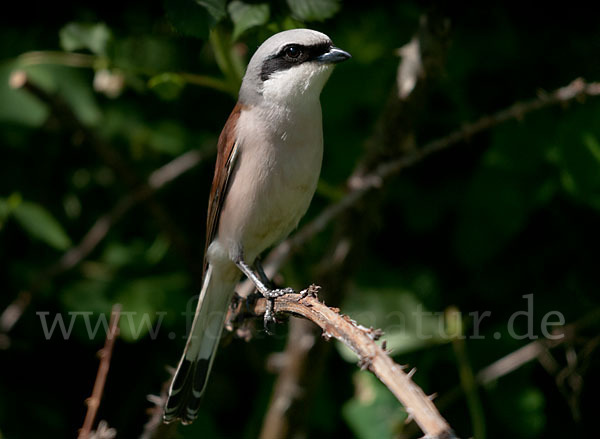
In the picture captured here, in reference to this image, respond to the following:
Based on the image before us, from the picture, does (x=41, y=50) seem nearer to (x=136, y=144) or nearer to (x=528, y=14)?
(x=136, y=144)

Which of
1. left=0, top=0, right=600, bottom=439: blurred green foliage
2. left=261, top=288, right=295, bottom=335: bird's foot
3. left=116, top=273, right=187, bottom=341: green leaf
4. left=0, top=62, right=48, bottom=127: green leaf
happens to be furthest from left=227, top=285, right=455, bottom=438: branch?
left=0, top=62, right=48, bottom=127: green leaf

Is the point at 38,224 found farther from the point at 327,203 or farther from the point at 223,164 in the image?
the point at 327,203

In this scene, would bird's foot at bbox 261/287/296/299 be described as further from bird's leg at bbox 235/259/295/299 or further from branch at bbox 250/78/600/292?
branch at bbox 250/78/600/292

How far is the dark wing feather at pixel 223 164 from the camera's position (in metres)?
2.80

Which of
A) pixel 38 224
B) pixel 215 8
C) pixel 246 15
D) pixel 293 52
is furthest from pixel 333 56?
pixel 38 224

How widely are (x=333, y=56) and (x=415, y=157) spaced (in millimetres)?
648

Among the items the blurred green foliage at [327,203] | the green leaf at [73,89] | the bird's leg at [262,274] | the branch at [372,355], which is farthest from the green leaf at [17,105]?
the branch at [372,355]

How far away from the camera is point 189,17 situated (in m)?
2.28

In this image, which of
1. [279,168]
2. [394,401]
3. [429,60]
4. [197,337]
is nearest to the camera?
[279,168]

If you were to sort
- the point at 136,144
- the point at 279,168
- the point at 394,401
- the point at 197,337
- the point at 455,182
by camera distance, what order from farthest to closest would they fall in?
the point at 136,144 < the point at 455,182 < the point at 394,401 < the point at 197,337 < the point at 279,168

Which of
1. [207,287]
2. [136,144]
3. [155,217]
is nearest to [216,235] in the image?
[207,287]

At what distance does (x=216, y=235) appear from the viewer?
3.03 meters

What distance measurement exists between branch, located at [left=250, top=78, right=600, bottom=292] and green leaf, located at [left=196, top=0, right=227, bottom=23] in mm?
1078

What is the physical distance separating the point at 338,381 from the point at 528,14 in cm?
217
